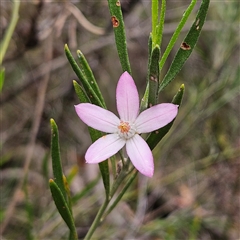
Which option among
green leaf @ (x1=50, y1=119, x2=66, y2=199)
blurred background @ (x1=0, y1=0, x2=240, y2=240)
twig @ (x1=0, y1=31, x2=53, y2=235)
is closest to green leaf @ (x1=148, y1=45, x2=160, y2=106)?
green leaf @ (x1=50, y1=119, x2=66, y2=199)

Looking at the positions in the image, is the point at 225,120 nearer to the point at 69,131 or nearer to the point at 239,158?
the point at 239,158

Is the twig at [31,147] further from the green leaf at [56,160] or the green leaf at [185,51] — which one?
the green leaf at [185,51]

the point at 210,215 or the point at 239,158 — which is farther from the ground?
the point at 239,158

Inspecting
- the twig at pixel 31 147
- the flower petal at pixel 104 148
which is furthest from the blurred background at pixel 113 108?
the flower petal at pixel 104 148

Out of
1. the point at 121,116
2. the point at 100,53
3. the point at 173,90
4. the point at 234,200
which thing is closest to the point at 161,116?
the point at 121,116

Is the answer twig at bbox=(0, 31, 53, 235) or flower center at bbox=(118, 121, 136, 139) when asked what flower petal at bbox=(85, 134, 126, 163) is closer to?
flower center at bbox=(118, 121, 136, 139)

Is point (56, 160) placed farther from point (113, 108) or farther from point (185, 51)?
point (113, 108)
